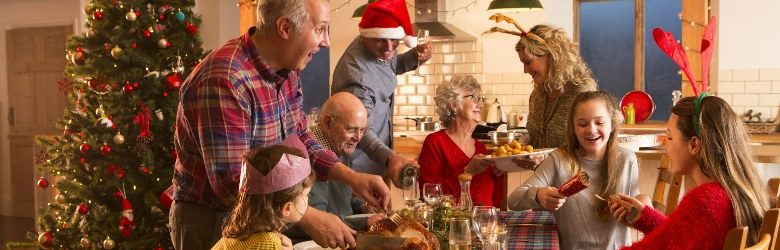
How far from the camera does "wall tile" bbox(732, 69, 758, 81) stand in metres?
8.21

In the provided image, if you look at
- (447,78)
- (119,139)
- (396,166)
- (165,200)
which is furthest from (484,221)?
(447,78)

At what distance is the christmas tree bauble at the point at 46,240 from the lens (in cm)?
572

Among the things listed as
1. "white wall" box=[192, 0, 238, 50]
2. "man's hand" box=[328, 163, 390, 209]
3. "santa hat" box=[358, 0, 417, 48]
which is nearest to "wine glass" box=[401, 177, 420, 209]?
"man's hand" box=[328, 163, 390, 209]

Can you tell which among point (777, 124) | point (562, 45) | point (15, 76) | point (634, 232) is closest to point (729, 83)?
point (777, 124)

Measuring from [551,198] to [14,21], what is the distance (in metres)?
8.23

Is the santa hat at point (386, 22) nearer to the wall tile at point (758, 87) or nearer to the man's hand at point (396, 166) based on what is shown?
the man's hand at point (396, 166)

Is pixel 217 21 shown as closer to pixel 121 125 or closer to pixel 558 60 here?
pixel 121 125

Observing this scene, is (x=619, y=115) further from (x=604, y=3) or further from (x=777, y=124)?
(x=604, y=3)

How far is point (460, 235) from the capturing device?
8.56ft

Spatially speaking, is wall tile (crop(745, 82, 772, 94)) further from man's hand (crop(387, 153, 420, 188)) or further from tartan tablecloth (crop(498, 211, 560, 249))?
man's hand (crop(387, 153, 420, 188))

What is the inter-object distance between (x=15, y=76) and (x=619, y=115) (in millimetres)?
8052

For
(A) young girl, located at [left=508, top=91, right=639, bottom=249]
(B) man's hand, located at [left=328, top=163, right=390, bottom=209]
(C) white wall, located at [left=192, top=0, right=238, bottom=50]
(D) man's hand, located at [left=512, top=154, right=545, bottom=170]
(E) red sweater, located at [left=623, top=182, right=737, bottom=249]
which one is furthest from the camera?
(C) white wall, located at [left=192, top=0, right=238, bottom=50]

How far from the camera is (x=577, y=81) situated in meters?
4.30

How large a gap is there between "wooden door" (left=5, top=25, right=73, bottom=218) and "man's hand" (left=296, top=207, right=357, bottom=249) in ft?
25.9
